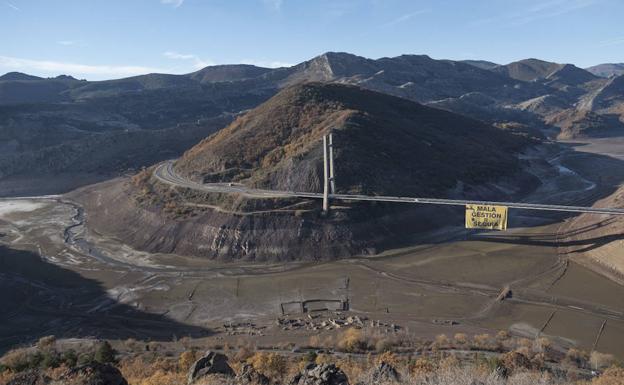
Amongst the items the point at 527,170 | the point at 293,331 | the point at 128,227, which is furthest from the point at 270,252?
the point at 527,170

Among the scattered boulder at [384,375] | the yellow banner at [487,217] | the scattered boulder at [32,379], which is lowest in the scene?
the scattered boulder at [384,375]

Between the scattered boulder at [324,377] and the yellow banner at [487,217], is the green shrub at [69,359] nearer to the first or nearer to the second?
the scattered boulder at [324,377]

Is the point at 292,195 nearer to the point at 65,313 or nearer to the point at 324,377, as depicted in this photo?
the point at 65,313

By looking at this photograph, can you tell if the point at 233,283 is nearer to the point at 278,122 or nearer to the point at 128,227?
the point at 128,227

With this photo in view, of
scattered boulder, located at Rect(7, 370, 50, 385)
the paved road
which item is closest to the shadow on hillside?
the paved road

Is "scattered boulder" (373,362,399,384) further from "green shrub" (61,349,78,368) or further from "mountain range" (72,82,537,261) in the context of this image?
"mountain range" (72,82,537,261)

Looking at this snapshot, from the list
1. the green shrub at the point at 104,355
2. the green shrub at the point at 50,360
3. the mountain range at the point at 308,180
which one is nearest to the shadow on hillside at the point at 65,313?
the green shrub at the point at 104,355
